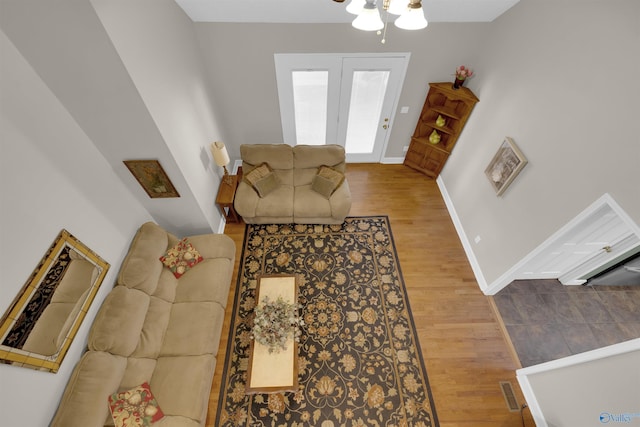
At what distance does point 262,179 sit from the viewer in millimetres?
4496

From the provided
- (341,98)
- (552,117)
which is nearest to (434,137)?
(341,98)

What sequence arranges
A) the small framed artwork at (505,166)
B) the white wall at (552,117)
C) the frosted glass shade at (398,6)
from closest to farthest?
the frosted glass shade at (398,6), the white wall at (552,117), the small framed artwork at (505,166)

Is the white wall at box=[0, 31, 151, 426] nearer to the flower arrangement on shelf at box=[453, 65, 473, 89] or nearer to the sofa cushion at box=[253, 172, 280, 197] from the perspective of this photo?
the sofa cushion at box=[253, 172, 280, 197]

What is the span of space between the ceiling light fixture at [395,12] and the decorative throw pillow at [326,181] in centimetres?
272

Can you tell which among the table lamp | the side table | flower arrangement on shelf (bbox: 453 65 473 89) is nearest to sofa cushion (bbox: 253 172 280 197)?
the side table

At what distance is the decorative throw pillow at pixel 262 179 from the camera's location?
4.47m

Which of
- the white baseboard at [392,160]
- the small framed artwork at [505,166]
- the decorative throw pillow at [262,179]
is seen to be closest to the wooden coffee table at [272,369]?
the decorative throw pillow at [262,179]

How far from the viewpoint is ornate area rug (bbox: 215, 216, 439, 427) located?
3191mm

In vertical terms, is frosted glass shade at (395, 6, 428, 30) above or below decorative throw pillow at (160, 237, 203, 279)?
above

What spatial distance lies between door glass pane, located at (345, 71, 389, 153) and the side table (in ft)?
7.98

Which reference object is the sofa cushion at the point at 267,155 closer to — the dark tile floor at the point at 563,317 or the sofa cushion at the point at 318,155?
the sofa cushion at the point at 318,155

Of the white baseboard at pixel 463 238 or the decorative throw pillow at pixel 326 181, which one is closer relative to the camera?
the white baseboard at pixel 463 238

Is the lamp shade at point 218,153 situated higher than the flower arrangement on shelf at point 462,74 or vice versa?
the flower arrangement on shelf at point 462,74

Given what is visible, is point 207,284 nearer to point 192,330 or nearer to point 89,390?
point 192,330
